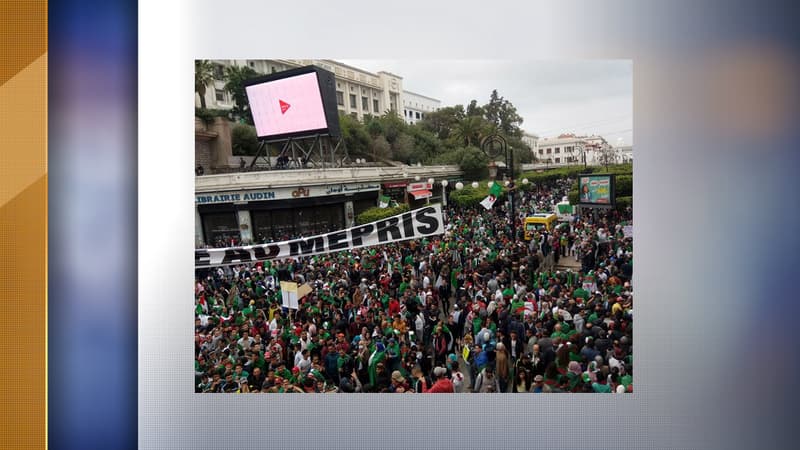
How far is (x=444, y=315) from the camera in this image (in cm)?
406

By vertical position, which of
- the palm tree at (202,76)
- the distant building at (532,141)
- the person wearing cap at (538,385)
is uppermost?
the palm tree at (202,76)

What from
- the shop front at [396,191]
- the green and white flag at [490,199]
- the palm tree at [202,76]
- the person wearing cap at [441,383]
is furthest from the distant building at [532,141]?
the palm tree at [202,76]

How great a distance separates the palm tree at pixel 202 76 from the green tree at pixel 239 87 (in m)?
0.11

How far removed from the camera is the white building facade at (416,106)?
400 cm

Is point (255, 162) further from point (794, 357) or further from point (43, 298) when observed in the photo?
point (794, 357)

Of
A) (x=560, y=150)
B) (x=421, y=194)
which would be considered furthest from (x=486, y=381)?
(x=560, y=150)

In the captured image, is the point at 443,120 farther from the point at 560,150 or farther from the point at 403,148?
the point at 560,150

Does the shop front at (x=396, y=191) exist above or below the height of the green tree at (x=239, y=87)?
below

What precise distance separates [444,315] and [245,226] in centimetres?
144

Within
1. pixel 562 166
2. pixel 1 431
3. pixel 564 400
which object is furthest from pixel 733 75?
pixel 1 431

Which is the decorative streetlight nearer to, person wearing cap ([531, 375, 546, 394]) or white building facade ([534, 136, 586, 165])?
white building facade ([534, 136, 586, 165])

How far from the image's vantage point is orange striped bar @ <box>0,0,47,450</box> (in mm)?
3887

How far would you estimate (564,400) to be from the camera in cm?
403

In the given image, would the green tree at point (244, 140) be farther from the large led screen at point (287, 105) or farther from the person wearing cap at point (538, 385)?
the person wearing cap at point (538, 385)
